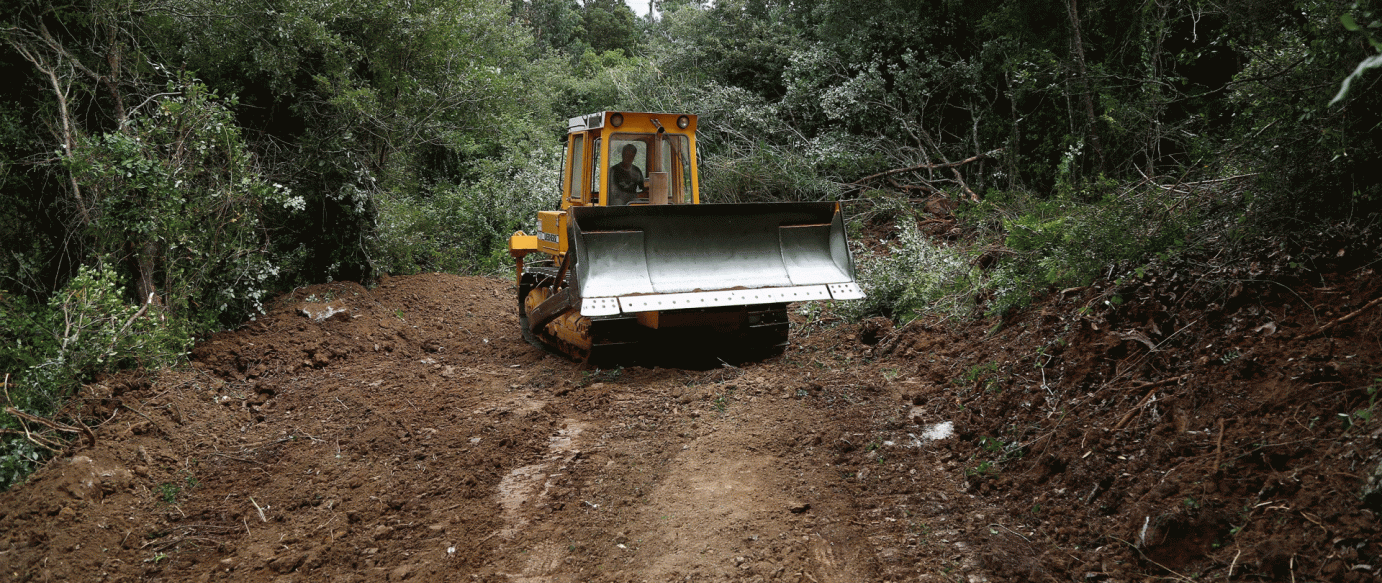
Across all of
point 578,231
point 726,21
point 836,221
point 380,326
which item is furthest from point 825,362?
point 726,21

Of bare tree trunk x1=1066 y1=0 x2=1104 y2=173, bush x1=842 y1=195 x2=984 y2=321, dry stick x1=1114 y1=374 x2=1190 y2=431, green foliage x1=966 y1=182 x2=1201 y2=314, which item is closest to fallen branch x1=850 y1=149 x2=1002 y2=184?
bare tree trunk x1=1066 y1=0 x2=1104 y2=173

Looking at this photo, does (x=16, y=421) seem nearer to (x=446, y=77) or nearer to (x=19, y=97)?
(x=19, y=97)

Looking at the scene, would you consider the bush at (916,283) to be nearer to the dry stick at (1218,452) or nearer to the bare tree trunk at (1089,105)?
the bare tree trunk at (1089,105)

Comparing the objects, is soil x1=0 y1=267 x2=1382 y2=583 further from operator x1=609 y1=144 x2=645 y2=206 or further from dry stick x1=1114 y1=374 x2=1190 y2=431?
operator x1=609 y1=144 x2=645 y2=206

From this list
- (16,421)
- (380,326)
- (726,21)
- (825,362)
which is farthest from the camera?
(726,21)

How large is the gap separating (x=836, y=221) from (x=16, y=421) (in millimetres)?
5770

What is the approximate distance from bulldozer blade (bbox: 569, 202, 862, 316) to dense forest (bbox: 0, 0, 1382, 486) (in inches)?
59.4

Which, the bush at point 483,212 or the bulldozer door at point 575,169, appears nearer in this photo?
the bulldozer door at point 575,169

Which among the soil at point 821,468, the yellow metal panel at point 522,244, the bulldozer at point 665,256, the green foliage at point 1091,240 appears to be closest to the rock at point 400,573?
the soil at point 821,468

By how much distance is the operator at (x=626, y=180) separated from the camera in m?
7.12

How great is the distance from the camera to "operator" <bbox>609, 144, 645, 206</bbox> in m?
7.12

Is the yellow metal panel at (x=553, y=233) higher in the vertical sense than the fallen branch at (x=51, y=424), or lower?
higher

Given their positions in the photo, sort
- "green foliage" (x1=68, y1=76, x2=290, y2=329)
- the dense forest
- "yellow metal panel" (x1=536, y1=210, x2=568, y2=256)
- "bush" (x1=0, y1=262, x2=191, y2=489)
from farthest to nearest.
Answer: "yellow metal panel" (x1=536, y1=210, x2=568, y2=256)
"green foliage" (x1=68, y1=76, x2=290, y2=329)
"bush" (x1=0, y1=262, x2=191, y2=489)
the dense forest

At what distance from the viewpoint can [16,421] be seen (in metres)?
4.74
